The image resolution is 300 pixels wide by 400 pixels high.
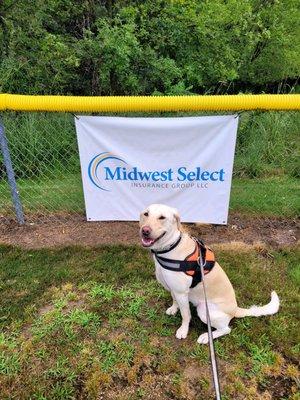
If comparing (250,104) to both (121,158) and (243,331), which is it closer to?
(121,158)

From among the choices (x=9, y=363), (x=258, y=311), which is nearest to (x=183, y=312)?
(x=258, y=311)

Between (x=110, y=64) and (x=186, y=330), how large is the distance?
6704 millimetres

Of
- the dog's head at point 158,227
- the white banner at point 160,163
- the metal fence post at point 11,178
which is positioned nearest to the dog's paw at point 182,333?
the dog's head at point 158,227

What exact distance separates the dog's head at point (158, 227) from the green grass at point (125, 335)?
3.09 feet

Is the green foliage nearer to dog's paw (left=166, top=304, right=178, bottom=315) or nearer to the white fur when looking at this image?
the white fur

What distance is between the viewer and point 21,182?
19.5 feet

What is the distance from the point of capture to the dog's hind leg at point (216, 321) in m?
3.06

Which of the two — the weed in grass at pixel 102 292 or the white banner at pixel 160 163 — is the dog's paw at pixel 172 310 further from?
the white banner at pixel 160 163

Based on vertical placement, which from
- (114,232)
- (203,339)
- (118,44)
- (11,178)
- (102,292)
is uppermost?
(118,44)

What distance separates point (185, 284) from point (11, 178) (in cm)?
285

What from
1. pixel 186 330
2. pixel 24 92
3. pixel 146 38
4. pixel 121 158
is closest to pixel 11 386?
pixel 186 330

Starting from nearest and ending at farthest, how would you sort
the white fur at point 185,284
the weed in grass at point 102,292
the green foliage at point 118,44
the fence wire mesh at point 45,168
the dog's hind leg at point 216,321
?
1. the white fur at point 185,284
2. the dog's hind leg at point 216,321
3. the weed in grass at point 102,292
4. the fence wire mesh at point 45,168
5. the green foliage at point 118,44

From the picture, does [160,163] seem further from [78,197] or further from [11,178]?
[11,178]

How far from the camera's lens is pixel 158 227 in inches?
113
